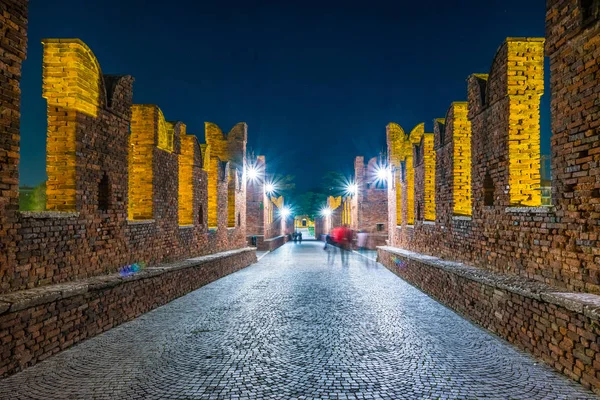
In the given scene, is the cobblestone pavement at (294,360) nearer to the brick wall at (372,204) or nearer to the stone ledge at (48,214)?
the stone ledge at (48,214)

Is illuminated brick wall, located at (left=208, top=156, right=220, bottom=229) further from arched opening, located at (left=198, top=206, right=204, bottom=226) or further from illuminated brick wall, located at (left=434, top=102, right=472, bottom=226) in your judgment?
illuminated brick wall, located at (left=434, top=102, right=472, bottom=226)

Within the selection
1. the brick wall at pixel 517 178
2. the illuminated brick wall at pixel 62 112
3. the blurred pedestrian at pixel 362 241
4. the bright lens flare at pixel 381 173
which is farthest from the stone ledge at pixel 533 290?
the bright lens flare at pixel 381 173

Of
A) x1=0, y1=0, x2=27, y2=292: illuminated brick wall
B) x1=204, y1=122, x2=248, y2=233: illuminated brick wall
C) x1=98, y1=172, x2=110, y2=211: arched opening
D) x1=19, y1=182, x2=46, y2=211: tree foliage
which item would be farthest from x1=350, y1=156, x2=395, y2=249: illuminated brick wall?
x1=19, y1=182, x2=46, y2=211: tree foliage

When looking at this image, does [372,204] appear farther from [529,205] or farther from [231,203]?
[529,205]

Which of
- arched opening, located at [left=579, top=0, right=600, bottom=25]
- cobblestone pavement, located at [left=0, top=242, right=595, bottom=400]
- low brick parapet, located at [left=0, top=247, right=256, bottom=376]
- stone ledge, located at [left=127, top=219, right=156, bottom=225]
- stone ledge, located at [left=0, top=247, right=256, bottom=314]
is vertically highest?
arched opening, located at [left=579, top=0, right=600, bottom=25]

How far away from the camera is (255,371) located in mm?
4562

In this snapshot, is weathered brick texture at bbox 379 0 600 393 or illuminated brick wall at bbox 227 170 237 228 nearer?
weathered brick texture at bbox 379 0 600 393

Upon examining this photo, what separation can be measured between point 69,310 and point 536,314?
6.22m

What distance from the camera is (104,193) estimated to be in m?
7.38

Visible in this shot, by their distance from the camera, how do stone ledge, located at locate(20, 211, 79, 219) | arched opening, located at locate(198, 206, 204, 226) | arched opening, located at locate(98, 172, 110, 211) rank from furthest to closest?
arched opening, located at locate(198, 206, 204, 226)
arched opening, located at locate(98, 172, 110, 211)
stone ledge, located at locate(20, 211, 79, 219)

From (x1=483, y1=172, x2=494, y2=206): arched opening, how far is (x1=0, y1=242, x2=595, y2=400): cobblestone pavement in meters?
2.30

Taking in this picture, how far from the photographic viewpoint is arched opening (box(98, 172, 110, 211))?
7305 millimetres

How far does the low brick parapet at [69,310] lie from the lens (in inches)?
174

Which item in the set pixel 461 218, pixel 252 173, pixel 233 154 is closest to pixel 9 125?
pixel 461 218
